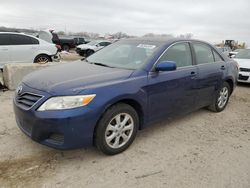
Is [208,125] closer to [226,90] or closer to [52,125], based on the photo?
[226,90]

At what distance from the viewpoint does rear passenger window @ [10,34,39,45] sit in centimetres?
921

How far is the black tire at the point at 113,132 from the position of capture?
2.97 m

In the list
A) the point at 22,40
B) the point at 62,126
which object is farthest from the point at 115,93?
the point at 22,40

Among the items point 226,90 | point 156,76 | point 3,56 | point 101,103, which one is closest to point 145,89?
point 156,76

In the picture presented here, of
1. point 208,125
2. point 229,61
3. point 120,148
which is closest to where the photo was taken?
point 120,148

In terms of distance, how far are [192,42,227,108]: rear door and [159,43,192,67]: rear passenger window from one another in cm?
21

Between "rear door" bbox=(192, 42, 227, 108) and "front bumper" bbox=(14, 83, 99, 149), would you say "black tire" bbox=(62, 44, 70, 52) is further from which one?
"front bumper" bbox=(14, 83, 99, 149)

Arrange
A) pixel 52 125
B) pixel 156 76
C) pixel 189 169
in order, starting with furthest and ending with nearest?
pixel 156 76 < pixel 189 169 < pixel 52 125

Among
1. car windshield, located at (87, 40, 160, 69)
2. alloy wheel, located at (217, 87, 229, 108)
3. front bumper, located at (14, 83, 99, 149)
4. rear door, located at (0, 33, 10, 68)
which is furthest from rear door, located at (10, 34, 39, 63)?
alloy wheel, located at (217, 87, 229, 108)

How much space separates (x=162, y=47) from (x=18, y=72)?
14.2ft

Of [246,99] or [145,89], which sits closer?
[145,89]

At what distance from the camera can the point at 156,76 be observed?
11.5ft

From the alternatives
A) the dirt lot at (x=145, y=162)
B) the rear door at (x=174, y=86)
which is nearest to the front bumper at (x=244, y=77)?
the dirt lot at (x=145, y=162)

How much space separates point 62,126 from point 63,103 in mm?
256
